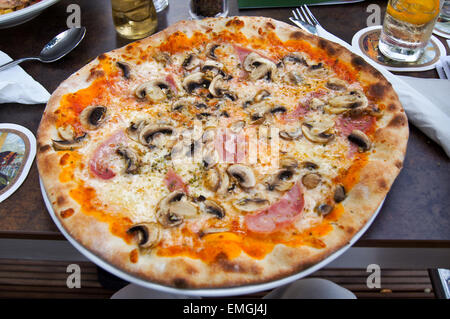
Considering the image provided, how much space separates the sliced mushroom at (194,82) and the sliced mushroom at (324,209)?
87 cm

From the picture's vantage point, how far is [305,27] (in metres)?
2.25

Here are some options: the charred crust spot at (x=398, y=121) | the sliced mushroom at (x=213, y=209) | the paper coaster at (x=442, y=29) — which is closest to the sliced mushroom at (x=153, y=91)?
the sliced mushroom at (x=213, y=209)

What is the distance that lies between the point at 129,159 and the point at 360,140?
3.10ft

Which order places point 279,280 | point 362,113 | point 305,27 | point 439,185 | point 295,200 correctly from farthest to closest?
point 305,27 → point 362,113 → point 439,185 → point 295,200 → point 279,280

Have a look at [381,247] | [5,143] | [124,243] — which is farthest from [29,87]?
[381,247]

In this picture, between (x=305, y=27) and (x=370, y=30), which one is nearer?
(x=305, y=27)

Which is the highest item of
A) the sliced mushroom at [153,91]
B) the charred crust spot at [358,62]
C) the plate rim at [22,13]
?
the plate rim at [22,13]

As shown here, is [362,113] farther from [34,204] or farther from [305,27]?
[34,204]

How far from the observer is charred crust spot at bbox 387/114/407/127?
1.60 m

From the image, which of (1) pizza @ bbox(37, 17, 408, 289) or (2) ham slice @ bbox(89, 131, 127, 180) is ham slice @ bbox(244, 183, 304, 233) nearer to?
(1) pizza @ bbox(37, 17, 408, 289)

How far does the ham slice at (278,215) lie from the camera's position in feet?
4.57

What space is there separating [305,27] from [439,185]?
1.16 metres

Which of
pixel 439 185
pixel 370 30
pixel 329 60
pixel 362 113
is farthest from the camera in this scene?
pixel 370 30

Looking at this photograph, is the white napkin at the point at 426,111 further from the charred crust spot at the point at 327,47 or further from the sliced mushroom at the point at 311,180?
the sliced mushroom at the point at 311,180
